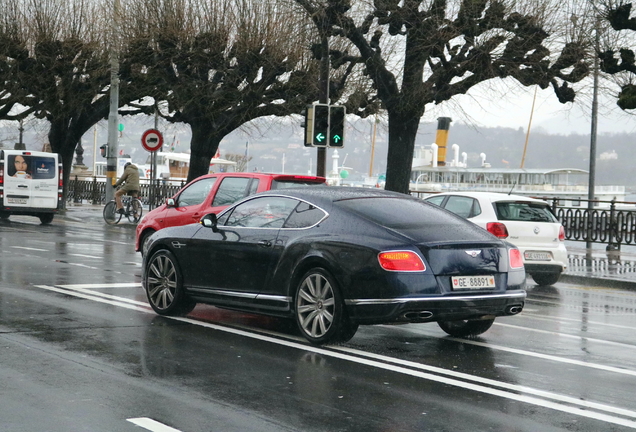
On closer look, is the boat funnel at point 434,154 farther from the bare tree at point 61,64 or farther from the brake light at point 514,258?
the brake light at point 514,258

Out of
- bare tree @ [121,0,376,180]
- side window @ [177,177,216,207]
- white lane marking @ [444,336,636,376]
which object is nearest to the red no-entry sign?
bare tree @ [121,0,376,180]

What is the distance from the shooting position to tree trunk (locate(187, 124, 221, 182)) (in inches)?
1310

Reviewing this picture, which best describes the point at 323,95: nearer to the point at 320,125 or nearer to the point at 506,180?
the point at 320,125

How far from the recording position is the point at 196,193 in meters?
16.0

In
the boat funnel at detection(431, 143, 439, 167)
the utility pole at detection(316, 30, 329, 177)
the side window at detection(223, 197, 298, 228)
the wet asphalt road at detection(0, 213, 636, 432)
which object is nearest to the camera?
the wet asphalt road at detection(0, 213, 636, 432)

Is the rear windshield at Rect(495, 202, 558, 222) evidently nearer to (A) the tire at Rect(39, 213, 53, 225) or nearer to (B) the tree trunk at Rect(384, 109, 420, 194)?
(B) the tree trunk at Rect(384, 109, 420, 194)

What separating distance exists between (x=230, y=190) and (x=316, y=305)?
22.3 feet

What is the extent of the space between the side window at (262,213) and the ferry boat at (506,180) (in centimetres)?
7423

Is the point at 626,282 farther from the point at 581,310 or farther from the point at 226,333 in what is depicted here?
the point at 226,333

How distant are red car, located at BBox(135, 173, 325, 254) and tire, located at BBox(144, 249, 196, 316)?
164 inches

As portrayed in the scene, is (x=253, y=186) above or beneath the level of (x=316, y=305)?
above

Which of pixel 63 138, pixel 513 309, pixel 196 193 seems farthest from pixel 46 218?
pixel 513 309

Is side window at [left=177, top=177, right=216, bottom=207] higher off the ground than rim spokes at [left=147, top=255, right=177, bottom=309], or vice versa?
side window at [left=177, top=177, right=216, bottom=207]

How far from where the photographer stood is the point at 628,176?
162750 millimetres
